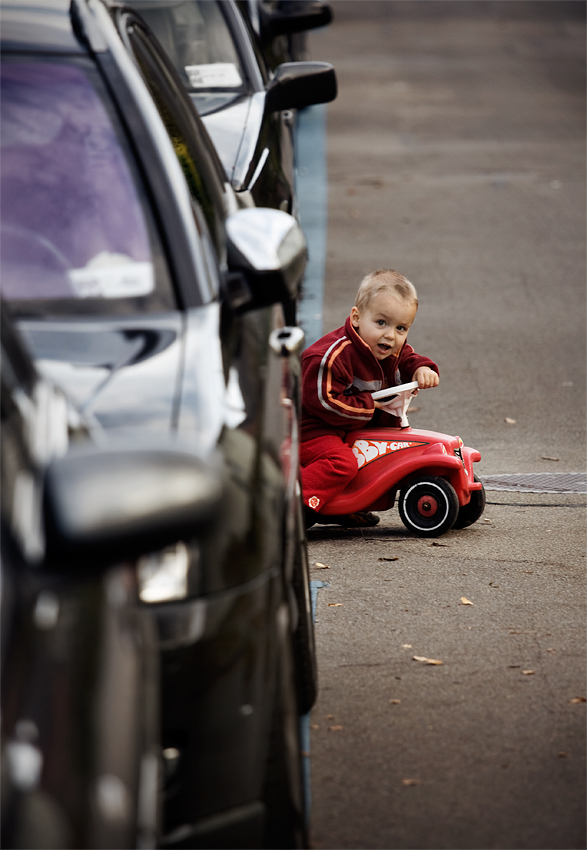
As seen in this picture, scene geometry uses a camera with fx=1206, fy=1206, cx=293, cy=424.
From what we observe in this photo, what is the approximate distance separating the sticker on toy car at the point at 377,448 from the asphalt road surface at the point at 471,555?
345 mm

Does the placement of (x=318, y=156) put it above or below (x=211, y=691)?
below

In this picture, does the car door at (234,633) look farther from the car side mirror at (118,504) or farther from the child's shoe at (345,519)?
the child's shoe at (345,519)

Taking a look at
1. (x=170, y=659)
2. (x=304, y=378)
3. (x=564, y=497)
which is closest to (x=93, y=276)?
(x=170, y=659)

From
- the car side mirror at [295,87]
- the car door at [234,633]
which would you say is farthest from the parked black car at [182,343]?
the car side mirror at [295,87]

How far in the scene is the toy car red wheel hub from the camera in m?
4.74

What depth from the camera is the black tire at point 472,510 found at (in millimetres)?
4855

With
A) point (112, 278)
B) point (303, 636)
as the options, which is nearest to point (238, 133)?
point (112, 278)

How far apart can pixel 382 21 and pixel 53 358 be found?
2855cm

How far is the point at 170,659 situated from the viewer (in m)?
2.07

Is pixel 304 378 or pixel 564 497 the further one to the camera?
pixel 564 497

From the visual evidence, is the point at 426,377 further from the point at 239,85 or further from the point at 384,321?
the point at 239,85

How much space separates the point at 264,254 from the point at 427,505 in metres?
2.05

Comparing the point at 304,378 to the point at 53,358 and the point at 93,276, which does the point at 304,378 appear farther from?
the point at 53,358

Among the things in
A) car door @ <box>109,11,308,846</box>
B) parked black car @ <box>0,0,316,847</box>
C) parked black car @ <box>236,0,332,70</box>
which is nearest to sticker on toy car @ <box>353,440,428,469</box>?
parked black car @ <box>0,0,316,847</box>
